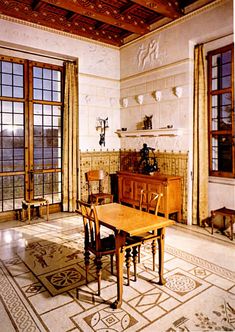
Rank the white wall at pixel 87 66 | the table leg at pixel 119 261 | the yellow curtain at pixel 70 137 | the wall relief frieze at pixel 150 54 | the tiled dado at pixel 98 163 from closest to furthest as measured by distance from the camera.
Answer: the table leg at pixel 119 261, the white wall at pixel 87 66, the wall relief frieze at pixel 150 54, the yellow curtain at pixel 70 137, the tiled dado at pixel 98 163

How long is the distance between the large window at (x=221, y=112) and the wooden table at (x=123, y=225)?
2437mm

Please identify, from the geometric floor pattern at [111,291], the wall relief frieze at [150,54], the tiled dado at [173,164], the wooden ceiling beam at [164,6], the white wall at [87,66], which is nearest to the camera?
the geometric floor pattern at [111,291]

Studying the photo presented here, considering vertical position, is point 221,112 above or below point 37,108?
below

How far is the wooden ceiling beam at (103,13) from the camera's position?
15.5 ft

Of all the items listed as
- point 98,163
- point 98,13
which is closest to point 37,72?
point 98,13

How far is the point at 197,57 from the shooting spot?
16.5ft

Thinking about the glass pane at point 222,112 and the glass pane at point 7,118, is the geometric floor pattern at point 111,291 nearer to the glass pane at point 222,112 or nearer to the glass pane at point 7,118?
the glass pane at point 222,112

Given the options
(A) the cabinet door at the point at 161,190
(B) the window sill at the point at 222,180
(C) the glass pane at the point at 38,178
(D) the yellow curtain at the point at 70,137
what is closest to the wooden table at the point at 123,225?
(A) the cabinet door at the point at 161,190

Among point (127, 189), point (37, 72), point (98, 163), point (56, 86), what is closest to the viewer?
point (37, 72)

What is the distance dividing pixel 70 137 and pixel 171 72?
8.29 feet

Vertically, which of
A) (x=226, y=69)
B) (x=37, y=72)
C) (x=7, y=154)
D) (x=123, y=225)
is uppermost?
(x=37, y=72)

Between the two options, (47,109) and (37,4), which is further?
(47,109)

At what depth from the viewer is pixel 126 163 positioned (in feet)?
21.9

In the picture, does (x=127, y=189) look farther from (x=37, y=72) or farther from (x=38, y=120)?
(x=37, y=72)
